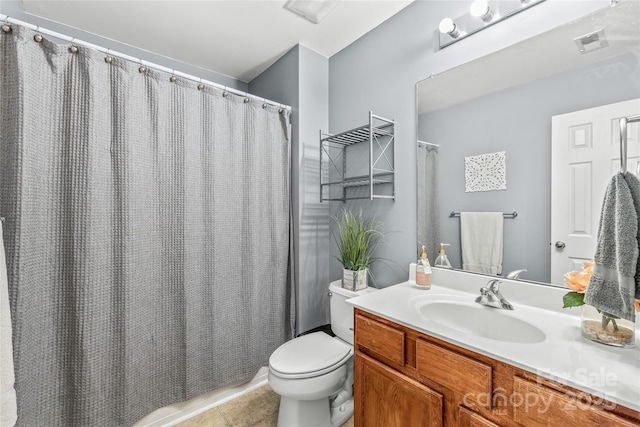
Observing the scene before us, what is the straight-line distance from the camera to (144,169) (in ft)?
4.67

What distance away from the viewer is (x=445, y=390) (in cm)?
88

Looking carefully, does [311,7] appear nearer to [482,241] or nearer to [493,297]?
[482,241]

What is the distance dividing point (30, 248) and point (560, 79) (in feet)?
7.62

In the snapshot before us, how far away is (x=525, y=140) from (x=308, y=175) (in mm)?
1311

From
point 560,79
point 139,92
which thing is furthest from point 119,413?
point 560,79

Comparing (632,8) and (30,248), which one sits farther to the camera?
(30,248)

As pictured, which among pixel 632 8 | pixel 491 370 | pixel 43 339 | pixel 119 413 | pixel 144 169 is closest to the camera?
pixel 491 370

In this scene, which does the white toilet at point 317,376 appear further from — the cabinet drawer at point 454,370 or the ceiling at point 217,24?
the ceiling at point 217,24

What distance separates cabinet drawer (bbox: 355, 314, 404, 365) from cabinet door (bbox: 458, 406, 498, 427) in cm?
22

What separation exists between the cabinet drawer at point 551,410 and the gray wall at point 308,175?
142 cm

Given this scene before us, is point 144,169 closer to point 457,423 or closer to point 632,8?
point 457,423

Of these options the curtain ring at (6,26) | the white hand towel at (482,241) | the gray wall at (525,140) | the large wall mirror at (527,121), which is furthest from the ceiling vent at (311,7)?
the white hand towel at (482,241)

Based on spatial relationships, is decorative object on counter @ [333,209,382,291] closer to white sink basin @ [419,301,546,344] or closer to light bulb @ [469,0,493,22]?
white sink basin @ [419,301,546,344]

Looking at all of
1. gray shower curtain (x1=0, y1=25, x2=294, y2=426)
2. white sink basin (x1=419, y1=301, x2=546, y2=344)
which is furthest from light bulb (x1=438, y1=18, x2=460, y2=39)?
white sink basin (x1=419, y1=301, x2=546, y2=344)
